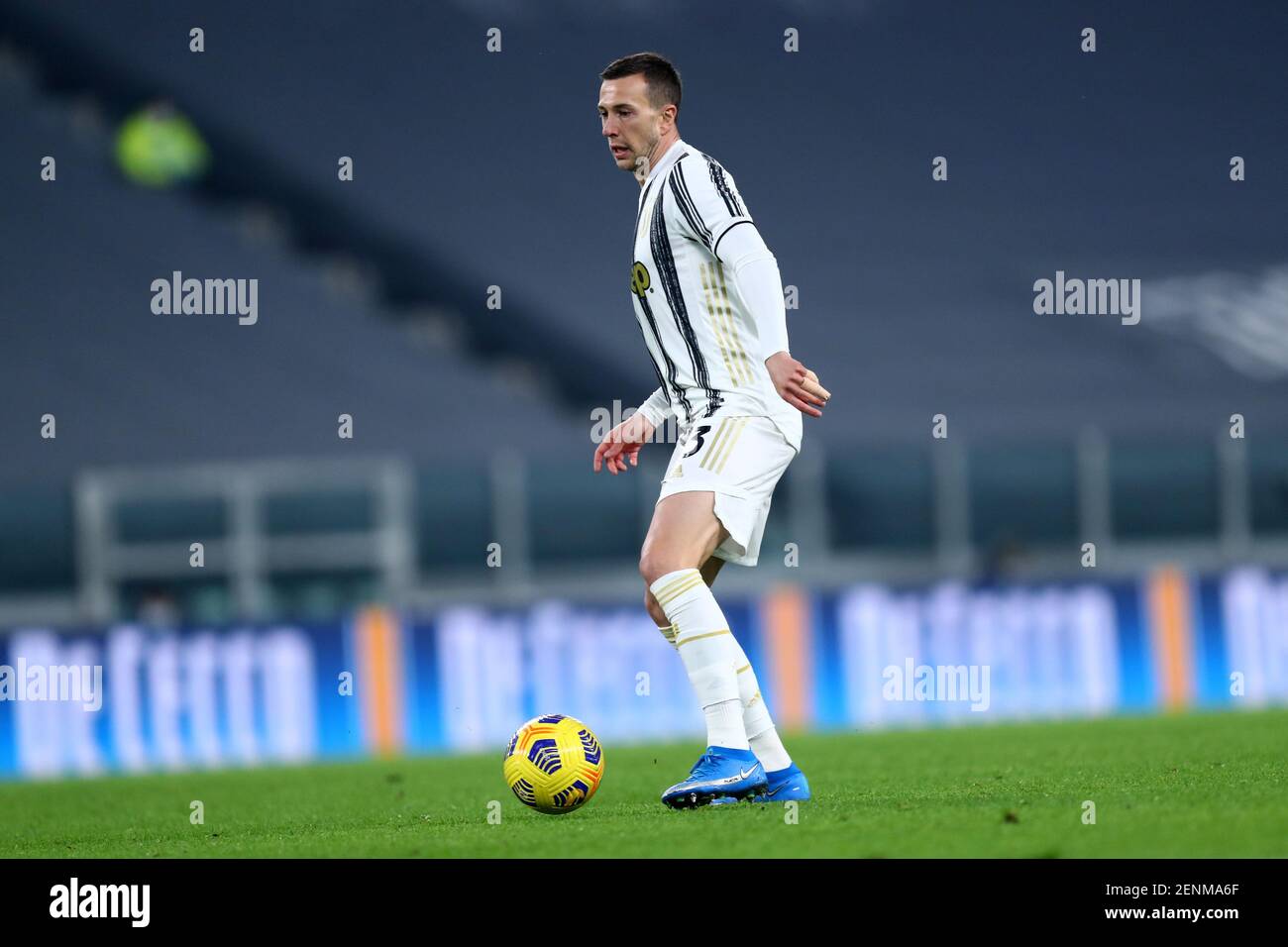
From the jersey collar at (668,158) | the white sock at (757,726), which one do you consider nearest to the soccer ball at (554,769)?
the white sock at (757,726)

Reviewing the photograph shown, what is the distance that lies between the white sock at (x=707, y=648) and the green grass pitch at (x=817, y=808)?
0.22m

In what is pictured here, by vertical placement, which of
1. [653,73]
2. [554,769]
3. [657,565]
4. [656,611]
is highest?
[653,73]

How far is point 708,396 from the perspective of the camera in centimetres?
518

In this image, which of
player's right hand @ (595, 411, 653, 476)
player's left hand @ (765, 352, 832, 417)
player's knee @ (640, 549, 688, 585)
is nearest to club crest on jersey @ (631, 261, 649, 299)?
player's right hand @ (595, 411, 653, 476)

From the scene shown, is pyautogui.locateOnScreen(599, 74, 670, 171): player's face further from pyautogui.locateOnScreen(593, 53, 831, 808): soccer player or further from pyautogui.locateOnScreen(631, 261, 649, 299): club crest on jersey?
pyautogui.locateOnScreen(631, 261, 649, 299): club crest on jersey

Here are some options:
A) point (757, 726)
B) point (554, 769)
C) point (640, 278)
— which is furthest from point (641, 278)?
point (554, 769)

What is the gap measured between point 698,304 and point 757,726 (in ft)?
3.97

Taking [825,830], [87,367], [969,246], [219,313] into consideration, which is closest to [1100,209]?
[969,246]

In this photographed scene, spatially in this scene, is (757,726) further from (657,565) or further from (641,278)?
(641,278)

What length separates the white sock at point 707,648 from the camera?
16.3 feet

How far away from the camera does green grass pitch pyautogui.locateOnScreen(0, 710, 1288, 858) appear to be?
406 cm

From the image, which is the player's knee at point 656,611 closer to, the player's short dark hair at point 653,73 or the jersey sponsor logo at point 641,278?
the jersey sponsor logo at point 641,278

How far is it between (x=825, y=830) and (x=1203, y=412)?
A: 12717 millimetres
